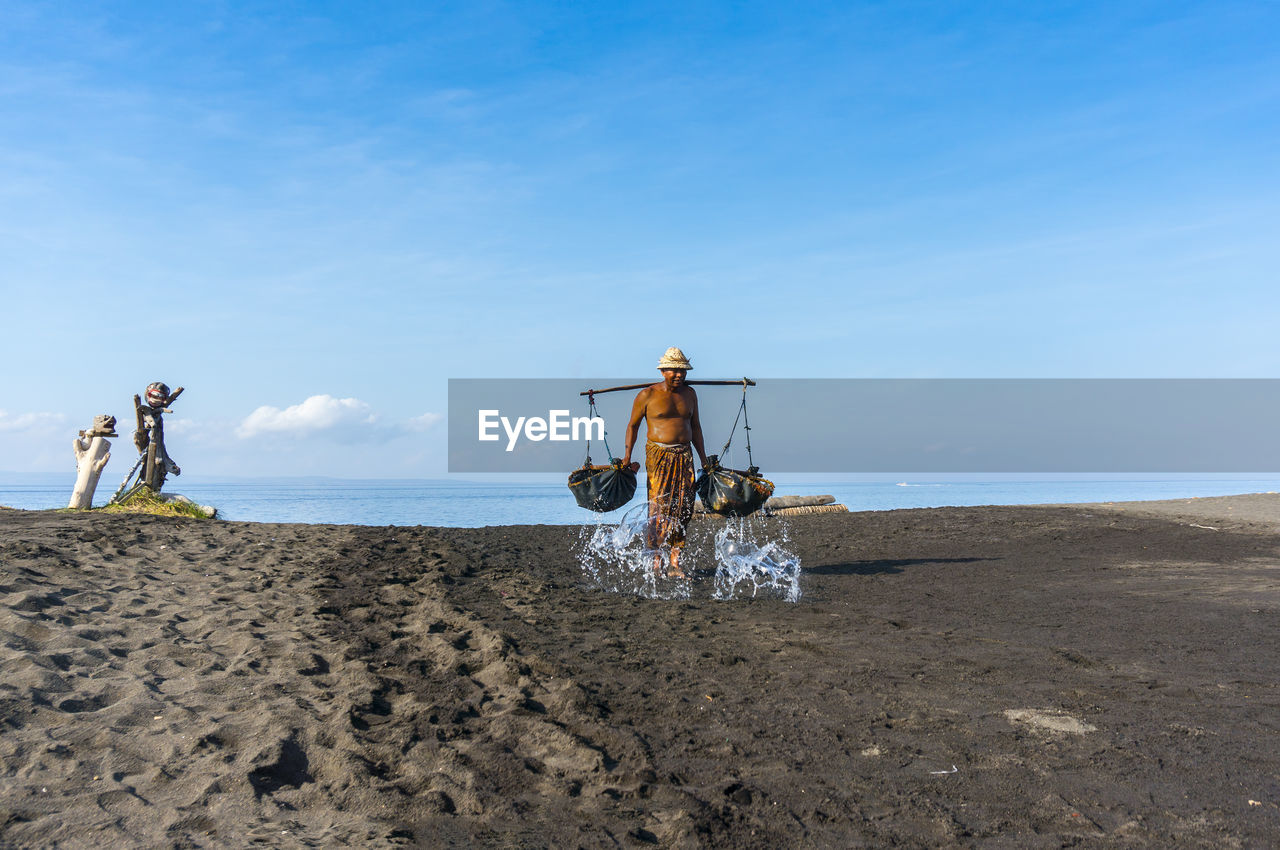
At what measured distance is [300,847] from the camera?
3029 millimetres

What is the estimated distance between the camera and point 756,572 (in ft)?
30.9

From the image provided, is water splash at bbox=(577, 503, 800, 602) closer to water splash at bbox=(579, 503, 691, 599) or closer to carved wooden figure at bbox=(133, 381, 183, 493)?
water splash at bbox=(579, 503, 691, 599)

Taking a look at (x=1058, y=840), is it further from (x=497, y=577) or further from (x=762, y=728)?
(x=497, y=577)

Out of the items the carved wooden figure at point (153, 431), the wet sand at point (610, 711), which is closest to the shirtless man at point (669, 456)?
the wet sand at point (610, 711)

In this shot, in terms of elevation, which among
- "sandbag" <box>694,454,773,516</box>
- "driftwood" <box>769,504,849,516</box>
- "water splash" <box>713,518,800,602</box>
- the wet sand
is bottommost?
the wet sand

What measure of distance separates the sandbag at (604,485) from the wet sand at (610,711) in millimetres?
1319

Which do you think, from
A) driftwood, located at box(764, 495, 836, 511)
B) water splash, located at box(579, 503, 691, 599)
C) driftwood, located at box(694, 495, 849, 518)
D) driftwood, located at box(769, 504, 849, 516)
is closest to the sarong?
water splash, located at box(579, 503, 691, 599)

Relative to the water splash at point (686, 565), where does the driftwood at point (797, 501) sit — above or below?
above

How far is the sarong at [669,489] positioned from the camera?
921 cm

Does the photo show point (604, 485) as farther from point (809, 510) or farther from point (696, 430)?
point (809, 510)

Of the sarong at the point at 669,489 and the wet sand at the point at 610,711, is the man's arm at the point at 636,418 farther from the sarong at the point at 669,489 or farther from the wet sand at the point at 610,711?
the wet sand at the point at 610,711

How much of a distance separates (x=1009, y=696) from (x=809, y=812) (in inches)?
82.0

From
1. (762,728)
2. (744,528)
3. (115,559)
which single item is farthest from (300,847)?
(744,528)

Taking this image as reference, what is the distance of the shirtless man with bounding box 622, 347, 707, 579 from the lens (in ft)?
30.3
